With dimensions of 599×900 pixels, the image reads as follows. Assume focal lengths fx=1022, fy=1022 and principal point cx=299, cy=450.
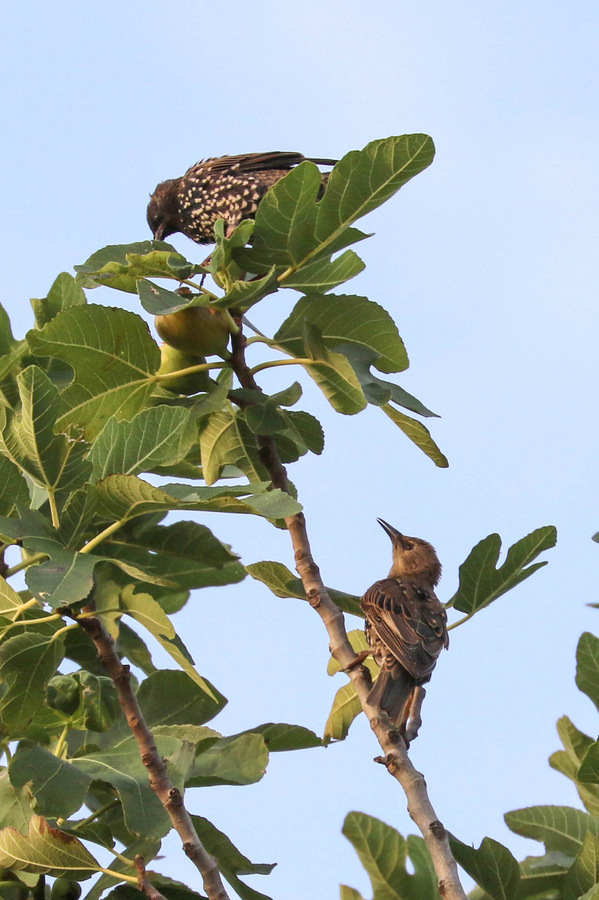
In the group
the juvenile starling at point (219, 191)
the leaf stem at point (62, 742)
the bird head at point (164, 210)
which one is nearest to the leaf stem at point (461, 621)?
the leaf stem at point (62, 742)

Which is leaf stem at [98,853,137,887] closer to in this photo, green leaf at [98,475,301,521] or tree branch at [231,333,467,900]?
tree branch at [231,333,467,900]

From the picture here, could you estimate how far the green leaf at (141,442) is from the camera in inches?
95.3

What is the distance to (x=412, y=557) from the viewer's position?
5645 mm

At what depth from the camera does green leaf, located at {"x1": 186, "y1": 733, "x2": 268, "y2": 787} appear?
9.26 feet

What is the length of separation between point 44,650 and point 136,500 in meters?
0.48

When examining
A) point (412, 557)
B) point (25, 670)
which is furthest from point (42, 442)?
point (412, 557)

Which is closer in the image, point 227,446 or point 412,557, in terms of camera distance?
point 227,446

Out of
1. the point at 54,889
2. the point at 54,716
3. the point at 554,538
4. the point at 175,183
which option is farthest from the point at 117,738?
the point at 175,183

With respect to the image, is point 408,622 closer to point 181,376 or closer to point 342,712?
point 342,712

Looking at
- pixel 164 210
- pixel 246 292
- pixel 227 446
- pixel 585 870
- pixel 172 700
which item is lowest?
pixel 585 870

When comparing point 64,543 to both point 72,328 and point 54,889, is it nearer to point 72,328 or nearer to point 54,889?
point 72,328

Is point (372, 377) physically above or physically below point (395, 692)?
above

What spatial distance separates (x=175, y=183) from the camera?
26.6 ft

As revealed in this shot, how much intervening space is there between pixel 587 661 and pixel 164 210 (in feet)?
19.6
